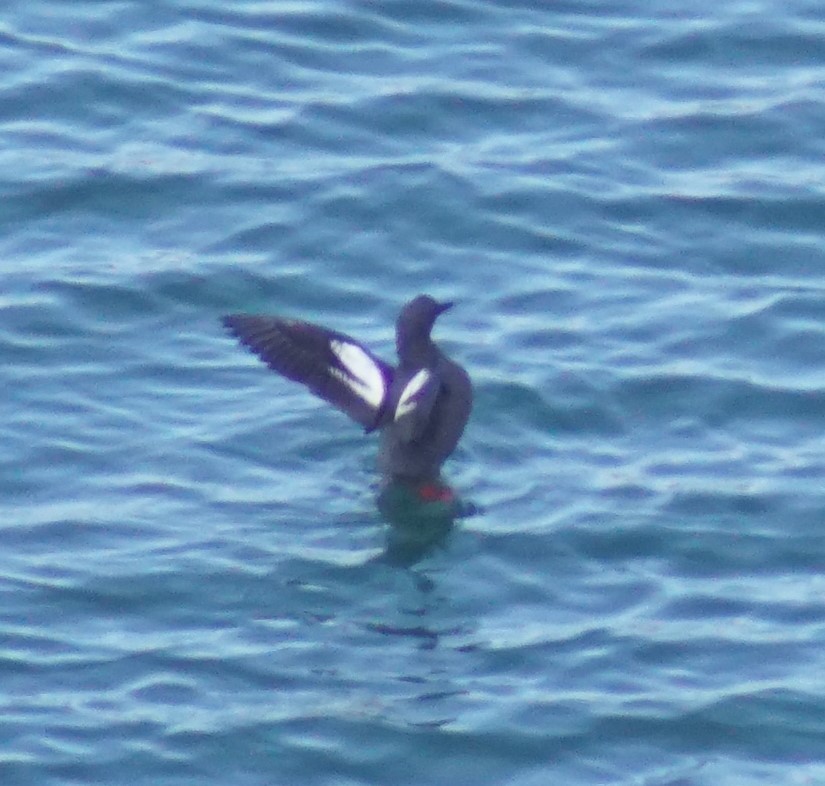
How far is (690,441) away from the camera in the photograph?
12.1m

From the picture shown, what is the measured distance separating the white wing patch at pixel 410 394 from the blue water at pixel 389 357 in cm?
46

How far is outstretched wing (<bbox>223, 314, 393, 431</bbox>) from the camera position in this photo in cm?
1164

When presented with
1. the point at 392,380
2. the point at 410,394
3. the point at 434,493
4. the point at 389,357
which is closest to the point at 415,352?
the point at 392,380

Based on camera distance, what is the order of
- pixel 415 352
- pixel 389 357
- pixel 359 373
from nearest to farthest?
1. pixel 359 373
2. pixel 415 352
3. pixel 389 357

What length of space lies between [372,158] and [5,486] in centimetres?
413

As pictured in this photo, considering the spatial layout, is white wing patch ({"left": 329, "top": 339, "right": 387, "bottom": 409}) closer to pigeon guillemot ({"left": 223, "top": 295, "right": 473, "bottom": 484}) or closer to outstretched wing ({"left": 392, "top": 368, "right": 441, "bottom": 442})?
pigeon guillemot ({"left": 223, "top": 295, "right": 473, "bottom": 484})

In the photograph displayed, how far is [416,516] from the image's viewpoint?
38.0 ft

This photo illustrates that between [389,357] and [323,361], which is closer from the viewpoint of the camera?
[323,361]

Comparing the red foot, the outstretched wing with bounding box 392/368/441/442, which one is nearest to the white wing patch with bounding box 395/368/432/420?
the outstretched wing with bounding box 392/368/441/442

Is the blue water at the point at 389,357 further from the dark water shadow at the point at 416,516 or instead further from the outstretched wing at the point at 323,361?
the outstretched wing at the point at 323,361

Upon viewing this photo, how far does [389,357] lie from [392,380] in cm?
98

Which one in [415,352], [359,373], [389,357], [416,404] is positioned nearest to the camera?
[416,404]

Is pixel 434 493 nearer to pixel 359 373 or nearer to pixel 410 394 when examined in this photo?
pixel 410 394

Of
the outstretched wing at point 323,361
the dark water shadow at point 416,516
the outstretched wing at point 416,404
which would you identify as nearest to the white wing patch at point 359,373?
the outstretched wing at point 323,361
